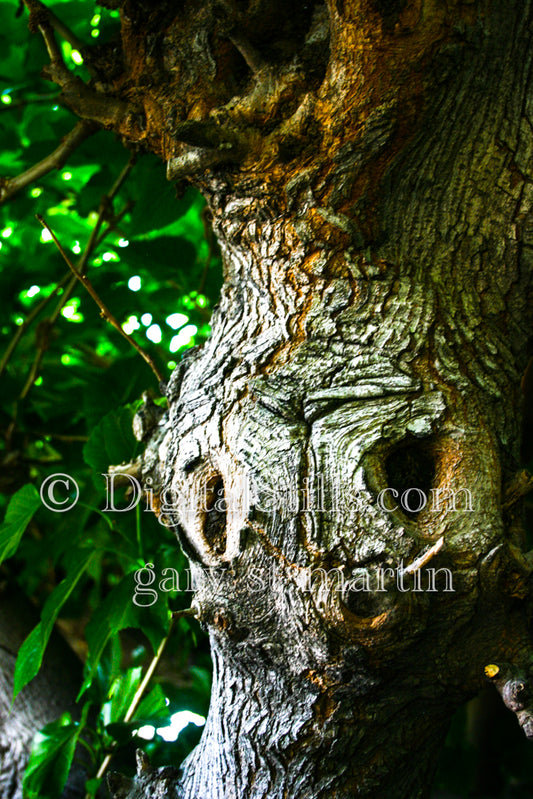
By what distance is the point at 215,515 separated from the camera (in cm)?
89

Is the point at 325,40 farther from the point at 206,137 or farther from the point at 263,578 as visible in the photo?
the point at 263,578

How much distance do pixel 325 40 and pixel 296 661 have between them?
2.82 ft

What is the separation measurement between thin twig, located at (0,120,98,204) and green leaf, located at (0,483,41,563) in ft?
1.89

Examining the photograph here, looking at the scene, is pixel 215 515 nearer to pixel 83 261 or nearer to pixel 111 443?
pixel 111 443

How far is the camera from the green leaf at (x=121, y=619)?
110 cm

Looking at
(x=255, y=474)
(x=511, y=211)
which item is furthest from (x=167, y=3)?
(x=255, y=474)

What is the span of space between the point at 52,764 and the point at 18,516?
1.45ft

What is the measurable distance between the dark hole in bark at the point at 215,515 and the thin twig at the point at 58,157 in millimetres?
734

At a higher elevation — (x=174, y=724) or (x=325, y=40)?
(x=325, y=40)

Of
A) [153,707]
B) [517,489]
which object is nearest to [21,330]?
[153,707]

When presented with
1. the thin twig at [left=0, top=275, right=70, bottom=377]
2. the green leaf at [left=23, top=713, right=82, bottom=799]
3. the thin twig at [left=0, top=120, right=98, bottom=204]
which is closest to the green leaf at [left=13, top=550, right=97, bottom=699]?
the green leaf at [left=23, top=713, right=82, bottom=799]

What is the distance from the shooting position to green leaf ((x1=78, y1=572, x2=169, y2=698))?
110 cm

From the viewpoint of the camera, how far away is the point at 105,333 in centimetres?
166

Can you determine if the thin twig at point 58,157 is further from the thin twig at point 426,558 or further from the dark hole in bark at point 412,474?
the thin twig at point 426,558
